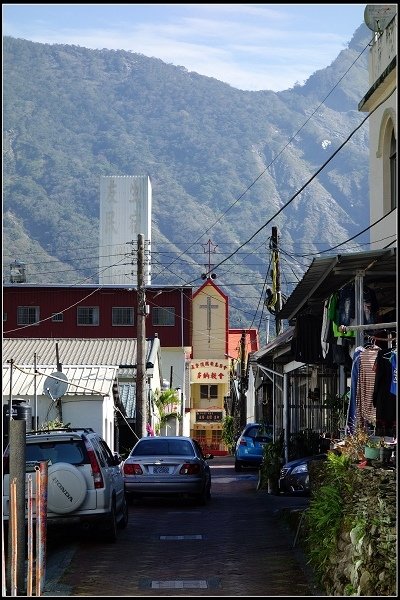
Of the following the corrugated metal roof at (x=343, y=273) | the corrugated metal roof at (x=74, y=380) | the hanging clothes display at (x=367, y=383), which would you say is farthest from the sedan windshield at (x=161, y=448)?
the hanging clothes display at (x=367, y=383)

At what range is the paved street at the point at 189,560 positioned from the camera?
13023mm

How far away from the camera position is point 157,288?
74.4 m

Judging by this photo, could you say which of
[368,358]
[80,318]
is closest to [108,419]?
[368,358]

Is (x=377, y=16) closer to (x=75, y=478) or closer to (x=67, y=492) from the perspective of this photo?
(x=75, y=478)

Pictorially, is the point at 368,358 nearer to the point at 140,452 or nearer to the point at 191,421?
the point at 140,452

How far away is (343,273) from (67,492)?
4.76m

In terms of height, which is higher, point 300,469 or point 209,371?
point 209,371

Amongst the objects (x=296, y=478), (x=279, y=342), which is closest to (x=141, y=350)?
(x=279, y=342)

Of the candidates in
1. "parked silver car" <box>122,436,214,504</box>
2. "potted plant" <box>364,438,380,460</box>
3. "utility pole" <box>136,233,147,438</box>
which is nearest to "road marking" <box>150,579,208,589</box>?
"potted plant" <box>364,438,380,460</box>

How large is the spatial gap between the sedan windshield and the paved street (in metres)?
2.46

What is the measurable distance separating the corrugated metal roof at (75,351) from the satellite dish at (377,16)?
26.9 meters

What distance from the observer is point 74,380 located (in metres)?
38.0

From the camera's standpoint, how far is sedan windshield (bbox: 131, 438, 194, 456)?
25250mm

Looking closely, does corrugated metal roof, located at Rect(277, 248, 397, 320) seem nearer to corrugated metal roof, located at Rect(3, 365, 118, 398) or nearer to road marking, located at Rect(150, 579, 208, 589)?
road marking, located at Rect(150, 579, 208, 589)
